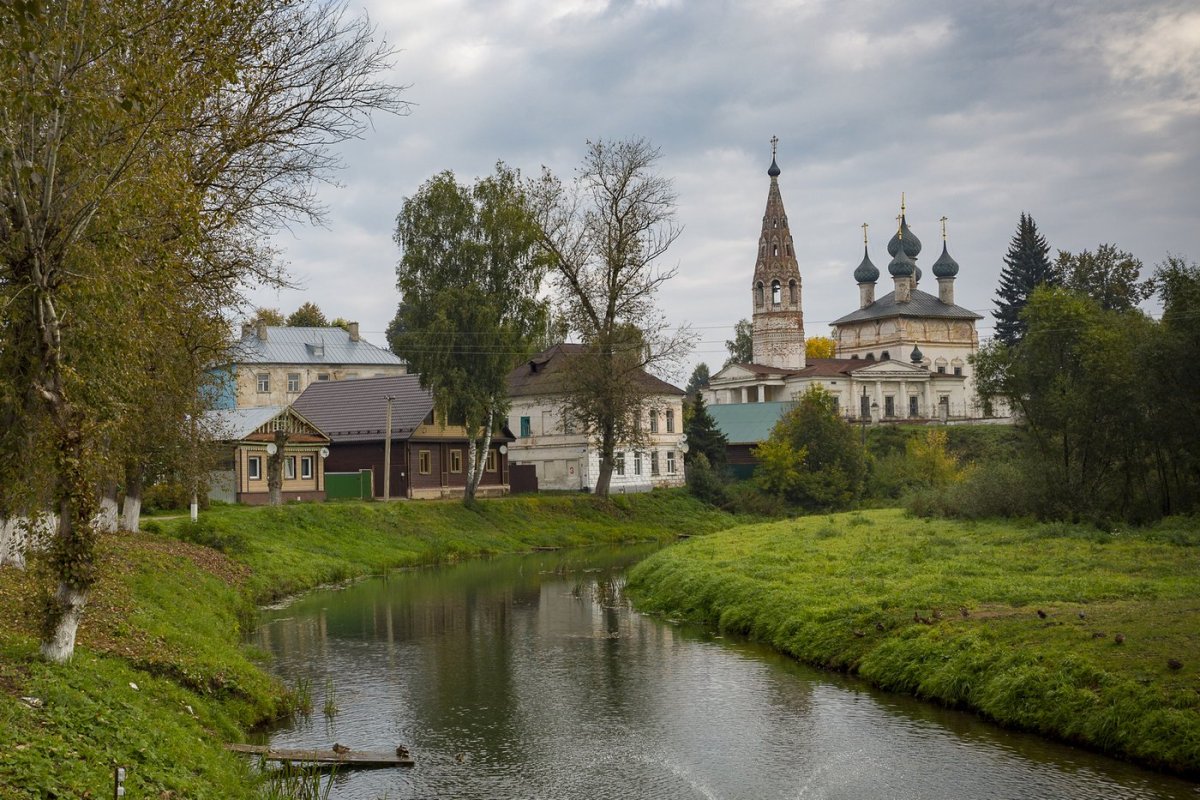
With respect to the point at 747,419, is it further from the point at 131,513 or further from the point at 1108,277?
the point at 131,513

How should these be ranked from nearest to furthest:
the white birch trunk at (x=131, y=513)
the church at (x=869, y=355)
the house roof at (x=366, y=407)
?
1. the white birch trunk at (x=131, y=513)
2. the house roof at (x=366, y=407)
3. the church at (x=869, y=355)

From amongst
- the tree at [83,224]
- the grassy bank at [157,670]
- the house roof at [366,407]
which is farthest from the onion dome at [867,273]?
the tree at [83,224]

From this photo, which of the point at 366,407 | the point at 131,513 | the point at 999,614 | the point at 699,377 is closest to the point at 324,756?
the point at 999,614

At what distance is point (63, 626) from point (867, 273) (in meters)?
104

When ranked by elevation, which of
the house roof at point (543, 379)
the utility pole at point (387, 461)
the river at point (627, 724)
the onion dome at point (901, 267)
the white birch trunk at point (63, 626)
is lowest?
the river at point (627, 724)

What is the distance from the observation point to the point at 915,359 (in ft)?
337

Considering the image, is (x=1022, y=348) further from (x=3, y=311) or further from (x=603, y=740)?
(x=3, y=311)

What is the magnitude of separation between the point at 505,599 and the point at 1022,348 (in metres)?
18.8

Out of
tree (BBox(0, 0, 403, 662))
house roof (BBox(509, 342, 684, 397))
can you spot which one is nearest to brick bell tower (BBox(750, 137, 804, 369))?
house roof (BBox(509, 342, 684, 397))

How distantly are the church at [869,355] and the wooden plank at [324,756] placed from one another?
76.2 metres

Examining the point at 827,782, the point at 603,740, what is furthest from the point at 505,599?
the point at 827,782

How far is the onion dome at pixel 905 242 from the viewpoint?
109812mm

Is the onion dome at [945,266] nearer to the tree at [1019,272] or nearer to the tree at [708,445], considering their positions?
the tree at [1019,272]

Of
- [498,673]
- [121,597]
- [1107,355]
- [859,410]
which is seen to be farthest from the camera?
[859,410]
